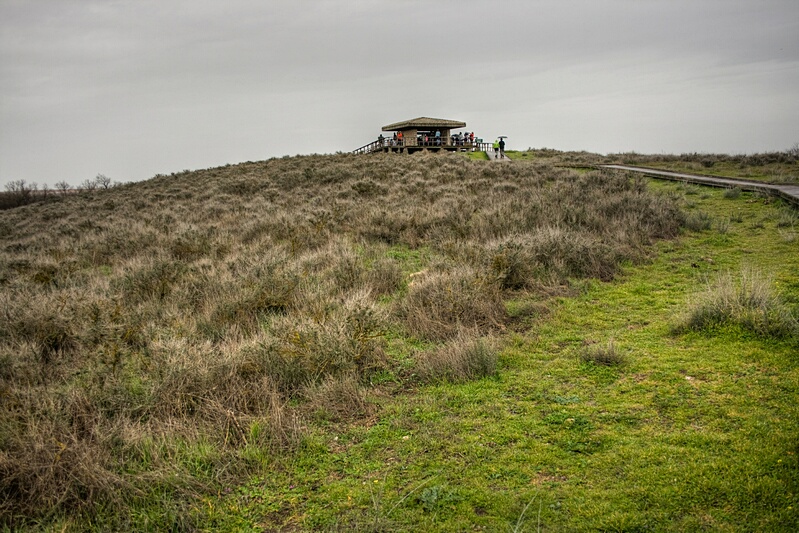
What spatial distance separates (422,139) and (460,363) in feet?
132

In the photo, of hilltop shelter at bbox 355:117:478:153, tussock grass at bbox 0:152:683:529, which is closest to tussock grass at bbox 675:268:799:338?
tussock grass at bbox 0:152:683:529

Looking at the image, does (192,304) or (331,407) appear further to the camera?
(192,304)

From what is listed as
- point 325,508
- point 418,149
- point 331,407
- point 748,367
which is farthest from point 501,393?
point 418,149

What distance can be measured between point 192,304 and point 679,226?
11.7m

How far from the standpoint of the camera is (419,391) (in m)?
4.99

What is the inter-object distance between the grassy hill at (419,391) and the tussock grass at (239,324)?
0.03m

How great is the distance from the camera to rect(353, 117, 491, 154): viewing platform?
138 ft

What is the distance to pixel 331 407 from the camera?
4664 mm

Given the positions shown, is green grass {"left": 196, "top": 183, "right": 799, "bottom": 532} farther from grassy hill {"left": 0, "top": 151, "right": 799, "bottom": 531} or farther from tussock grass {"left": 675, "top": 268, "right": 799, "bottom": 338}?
tussock grass {"left": 675, "top": 268, "right": 799, "bottom": 338}

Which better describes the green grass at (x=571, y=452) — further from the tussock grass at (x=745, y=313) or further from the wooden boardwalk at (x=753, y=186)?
the wooden boardwalk at (x=753, y=186)

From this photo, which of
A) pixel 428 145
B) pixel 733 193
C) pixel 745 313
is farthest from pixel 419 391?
pixel 428 145

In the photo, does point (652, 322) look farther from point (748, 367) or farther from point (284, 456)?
point (284, 456)

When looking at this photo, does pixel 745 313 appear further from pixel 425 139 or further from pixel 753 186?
pixel 425 139

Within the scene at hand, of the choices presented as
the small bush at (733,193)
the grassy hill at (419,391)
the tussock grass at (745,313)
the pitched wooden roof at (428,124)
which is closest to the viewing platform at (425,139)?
the pitched wooden roof at (428,124)
